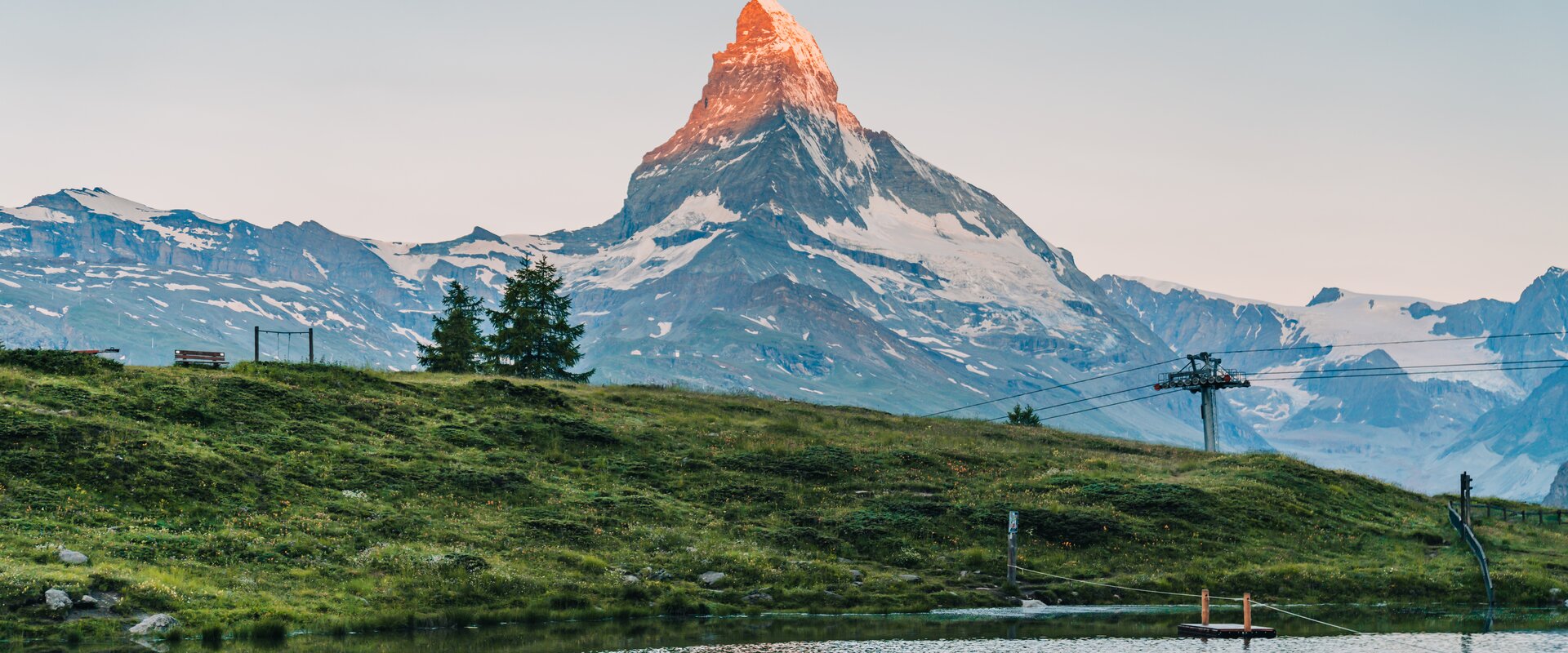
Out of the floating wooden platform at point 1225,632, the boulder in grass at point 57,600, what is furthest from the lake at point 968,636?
the boulder in grass at point 57,600

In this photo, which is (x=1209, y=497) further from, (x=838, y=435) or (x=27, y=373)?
(x=27, y=373)

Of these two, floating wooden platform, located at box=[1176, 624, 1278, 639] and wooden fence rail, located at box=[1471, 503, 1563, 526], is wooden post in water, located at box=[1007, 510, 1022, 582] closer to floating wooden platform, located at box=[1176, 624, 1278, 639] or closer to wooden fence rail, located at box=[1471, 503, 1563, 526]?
floating wooden platform, located at box=[1176, 624, 1278, 639]

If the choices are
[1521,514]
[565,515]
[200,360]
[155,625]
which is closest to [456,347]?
[200,360]

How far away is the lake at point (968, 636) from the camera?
45250 millimetres

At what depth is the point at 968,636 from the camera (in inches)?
1939

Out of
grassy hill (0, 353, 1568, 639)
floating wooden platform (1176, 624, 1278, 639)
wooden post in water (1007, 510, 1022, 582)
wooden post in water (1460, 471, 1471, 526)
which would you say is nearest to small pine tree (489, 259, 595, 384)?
grassy hill (0, 353, 1568, 639)

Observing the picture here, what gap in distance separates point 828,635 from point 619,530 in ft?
59.7

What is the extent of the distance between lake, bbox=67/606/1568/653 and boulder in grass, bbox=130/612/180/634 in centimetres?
128

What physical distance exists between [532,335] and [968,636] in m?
89.8

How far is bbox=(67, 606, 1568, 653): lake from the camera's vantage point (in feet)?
148

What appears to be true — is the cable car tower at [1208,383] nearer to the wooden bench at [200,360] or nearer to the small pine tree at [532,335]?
the small pine tree at [532,335]

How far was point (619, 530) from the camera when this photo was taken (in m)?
64.7

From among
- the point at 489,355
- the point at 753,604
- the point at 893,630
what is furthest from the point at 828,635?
the point at 489,355

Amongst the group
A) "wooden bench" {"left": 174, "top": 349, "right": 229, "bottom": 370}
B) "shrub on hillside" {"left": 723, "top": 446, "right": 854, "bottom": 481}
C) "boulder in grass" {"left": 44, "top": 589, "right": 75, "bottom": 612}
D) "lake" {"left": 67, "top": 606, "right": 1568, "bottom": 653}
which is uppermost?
"wooden bench" {"left": 174, "top": 349, "right": 229, "bottom": 370}
